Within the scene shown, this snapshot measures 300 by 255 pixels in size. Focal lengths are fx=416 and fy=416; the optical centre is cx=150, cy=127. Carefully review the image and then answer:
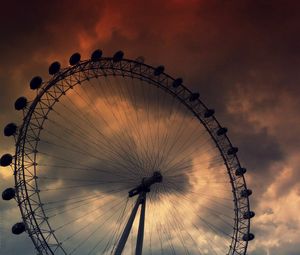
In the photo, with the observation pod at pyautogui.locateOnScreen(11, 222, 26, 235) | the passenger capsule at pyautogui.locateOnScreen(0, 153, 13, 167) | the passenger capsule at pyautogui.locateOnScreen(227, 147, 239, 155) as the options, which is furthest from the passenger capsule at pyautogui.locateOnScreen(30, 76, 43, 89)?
the passenger capsule at pyautogui.locateOnScreen(227, 147, 239, 155)

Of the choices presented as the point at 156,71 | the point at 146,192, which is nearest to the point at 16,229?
the point at 146,192

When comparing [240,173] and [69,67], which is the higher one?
[69,67]

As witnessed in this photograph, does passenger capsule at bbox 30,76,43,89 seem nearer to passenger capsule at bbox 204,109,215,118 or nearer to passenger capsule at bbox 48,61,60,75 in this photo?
passenger capsule at bbox 48,61,60,75

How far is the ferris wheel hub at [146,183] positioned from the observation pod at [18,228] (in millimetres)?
13556

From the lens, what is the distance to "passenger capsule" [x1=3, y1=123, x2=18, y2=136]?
42362mm

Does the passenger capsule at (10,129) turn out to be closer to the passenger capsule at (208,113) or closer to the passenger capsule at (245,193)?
the passenger capsule at (208,113)

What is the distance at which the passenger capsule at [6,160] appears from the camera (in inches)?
1633

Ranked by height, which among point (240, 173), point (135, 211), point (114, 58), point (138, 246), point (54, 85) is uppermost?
point (114, 58)

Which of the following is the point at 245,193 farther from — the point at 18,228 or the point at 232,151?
the point at 18,228

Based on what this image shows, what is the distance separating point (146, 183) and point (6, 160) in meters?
15.8

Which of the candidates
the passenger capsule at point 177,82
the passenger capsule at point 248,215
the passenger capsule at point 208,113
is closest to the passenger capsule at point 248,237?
the passenger capsule at point 248,215

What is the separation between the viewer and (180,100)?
56219mm

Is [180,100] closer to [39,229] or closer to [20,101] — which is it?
[20,101]

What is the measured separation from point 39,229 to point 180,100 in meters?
25.5
